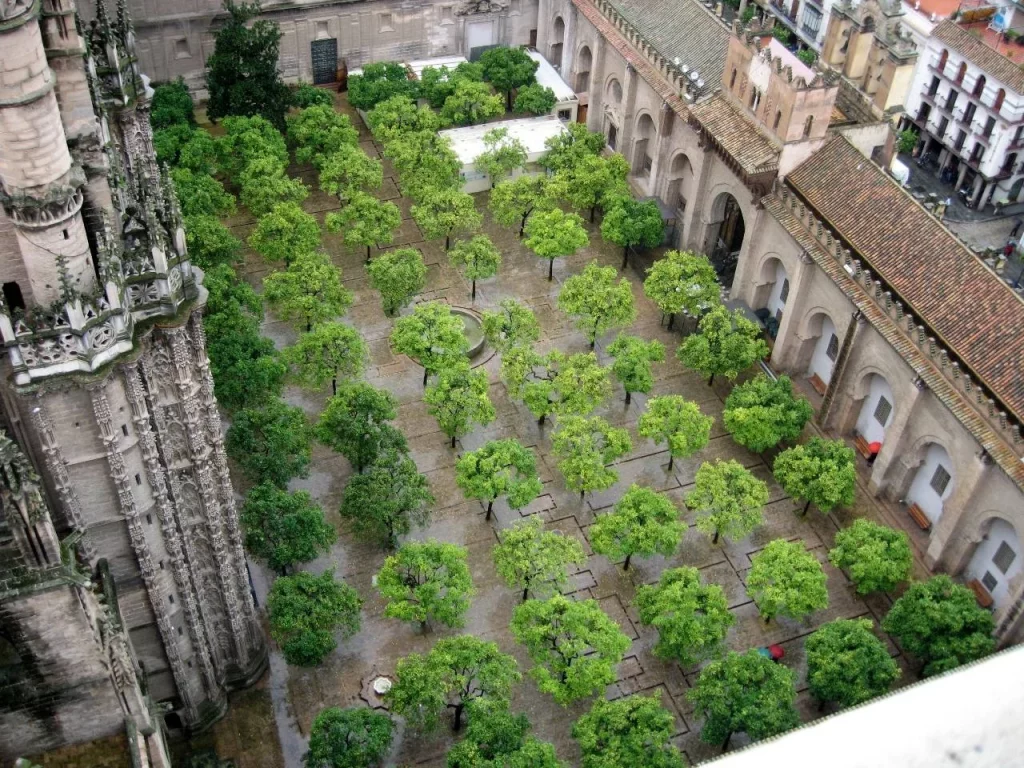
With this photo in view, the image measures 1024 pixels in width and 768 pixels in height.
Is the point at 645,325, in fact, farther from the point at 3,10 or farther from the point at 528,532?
the point at 3,10

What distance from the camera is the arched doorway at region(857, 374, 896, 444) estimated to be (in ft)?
222

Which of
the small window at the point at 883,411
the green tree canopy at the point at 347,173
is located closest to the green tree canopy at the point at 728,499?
the small window at the point at 883,411

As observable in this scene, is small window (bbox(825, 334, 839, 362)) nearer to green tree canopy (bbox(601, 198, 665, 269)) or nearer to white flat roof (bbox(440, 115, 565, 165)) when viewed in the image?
green tree canopy (bbox(601, 198, 665, 269))

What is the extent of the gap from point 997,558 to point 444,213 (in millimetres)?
41641

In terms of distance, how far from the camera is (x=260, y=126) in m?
85.6

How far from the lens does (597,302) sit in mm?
72875

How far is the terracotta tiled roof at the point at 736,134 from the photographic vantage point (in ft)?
238

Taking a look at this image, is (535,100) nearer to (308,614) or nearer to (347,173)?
(347,173)

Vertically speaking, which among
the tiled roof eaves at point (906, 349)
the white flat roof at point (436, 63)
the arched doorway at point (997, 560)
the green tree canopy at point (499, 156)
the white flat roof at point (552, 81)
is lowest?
the arched doorway at point (997, 560)

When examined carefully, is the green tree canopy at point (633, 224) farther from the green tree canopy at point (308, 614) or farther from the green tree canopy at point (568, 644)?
the green tree canopy at point (308, 614)

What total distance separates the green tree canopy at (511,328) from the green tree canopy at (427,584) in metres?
18.0

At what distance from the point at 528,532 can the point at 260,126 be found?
42.9 meters

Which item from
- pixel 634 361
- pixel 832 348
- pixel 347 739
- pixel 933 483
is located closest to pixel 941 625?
pixel 933 483

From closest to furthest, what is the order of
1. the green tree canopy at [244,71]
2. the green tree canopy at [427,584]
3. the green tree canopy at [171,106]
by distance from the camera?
the green tree canopy at [427,584] → the green tree canopy at [171,106] → the green tree canopy at [244,71]
